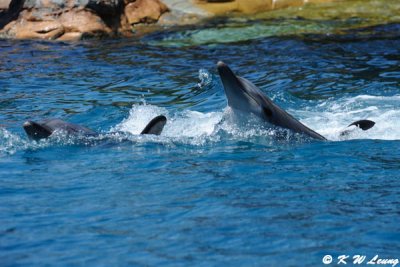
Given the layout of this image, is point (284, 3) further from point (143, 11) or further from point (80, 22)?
point (80, 22)

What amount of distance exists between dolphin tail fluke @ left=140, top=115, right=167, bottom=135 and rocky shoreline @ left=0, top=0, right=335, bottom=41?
32.1 ft

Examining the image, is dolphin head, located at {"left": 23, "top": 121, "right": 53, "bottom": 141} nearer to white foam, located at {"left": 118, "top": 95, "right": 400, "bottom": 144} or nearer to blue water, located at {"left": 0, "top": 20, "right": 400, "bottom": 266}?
blue water, located at {"left": 0, "top": 20, "right": 400, "bottom": 266}

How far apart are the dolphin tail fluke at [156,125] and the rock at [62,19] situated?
9.81 m

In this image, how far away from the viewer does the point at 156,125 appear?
29.2ft

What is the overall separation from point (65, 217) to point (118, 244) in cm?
87

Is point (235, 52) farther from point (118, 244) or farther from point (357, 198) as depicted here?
point (118, 244)

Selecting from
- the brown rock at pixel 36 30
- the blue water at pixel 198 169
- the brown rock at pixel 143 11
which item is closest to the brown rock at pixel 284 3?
the brown rock at pixel 143 11

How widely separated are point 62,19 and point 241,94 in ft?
36.3

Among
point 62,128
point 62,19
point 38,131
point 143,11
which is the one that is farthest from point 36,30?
point 38,131

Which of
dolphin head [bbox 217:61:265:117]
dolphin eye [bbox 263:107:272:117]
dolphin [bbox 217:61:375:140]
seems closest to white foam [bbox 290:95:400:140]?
dolphin [bbox 217:61:375:140]

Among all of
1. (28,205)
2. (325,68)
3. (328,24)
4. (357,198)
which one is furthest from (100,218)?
(328,24)

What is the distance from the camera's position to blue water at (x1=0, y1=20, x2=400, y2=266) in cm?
548

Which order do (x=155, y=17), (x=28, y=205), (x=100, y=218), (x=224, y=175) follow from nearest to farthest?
(x=100, y=218)
(x=28, y=205)
(x=224, y=175)
(x=155, y=17)

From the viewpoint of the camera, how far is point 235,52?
16.3 m
